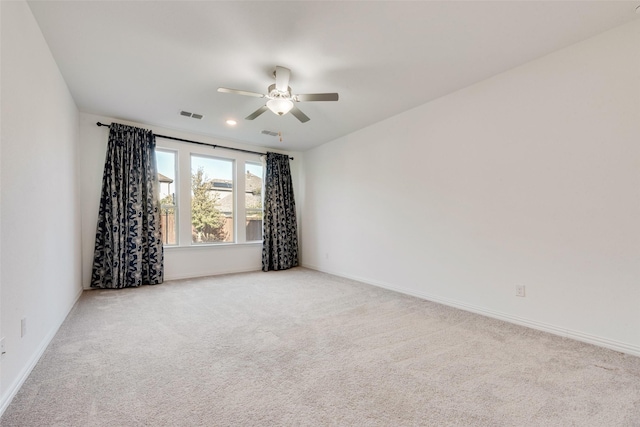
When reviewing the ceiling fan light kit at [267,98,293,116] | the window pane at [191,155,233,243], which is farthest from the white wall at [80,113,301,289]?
the ceiling fan light kit at [267,98,293,116]

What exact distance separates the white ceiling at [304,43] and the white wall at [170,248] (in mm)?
699

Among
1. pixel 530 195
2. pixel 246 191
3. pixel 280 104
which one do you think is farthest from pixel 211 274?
pixel 530 195

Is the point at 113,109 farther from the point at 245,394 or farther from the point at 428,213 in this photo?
the point at 428,213

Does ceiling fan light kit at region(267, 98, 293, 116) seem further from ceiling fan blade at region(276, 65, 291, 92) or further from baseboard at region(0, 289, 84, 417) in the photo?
baseboard at region(0, 289, 84, 417)

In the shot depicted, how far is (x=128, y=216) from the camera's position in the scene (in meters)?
4.33

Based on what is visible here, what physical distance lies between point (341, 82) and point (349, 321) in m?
2.59

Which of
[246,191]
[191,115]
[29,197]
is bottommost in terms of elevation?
[29,197]

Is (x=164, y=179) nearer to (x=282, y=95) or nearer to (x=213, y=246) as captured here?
(x=213, y=246)

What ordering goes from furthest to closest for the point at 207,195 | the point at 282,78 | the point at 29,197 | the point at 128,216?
the point at 207,195, the point at 128,216, the point at 282,78, the point at 29,197

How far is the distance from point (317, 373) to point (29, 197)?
238 centimetres

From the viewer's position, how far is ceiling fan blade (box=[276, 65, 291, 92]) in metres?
2.79

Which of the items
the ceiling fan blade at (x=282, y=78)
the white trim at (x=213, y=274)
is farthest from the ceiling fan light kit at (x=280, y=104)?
the white trim at (x=213, y=274)

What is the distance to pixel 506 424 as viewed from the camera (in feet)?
4.79

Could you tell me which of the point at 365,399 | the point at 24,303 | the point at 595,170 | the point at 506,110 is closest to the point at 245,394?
the point at 365,399
